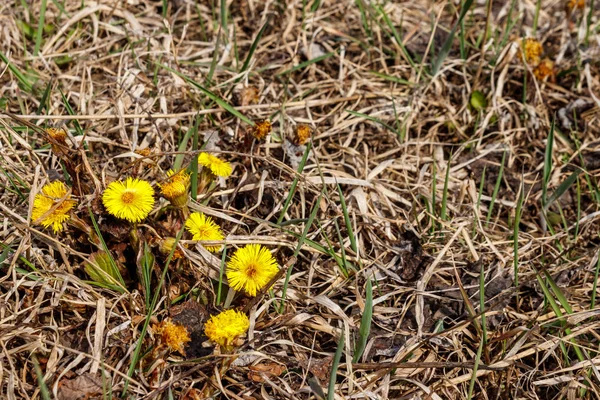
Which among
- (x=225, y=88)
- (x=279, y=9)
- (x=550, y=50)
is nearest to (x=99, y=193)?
(x=225, y=88)

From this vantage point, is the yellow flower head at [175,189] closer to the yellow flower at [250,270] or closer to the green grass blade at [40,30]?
the yellow flower at [250,270]

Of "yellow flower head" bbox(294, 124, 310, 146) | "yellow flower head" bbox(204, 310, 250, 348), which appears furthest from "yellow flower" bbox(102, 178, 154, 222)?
"yellow flower head" bbox(294, 124, 310, 146)

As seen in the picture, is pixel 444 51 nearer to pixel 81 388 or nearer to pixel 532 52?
pixel 532 52

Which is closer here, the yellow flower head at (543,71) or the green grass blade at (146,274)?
the green grass blade at (146,274)

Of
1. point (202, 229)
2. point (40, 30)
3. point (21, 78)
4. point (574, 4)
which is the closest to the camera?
point (202, 229)

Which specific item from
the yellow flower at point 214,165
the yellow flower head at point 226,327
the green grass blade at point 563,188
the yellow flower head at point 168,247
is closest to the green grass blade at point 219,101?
the yellow flower at point 214,165

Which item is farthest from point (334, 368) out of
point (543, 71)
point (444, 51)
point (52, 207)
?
point (543, 71)

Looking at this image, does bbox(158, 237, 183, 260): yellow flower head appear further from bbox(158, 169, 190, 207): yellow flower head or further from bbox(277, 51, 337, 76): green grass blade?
bbox(277, 51, 337, 76): green grass blade
